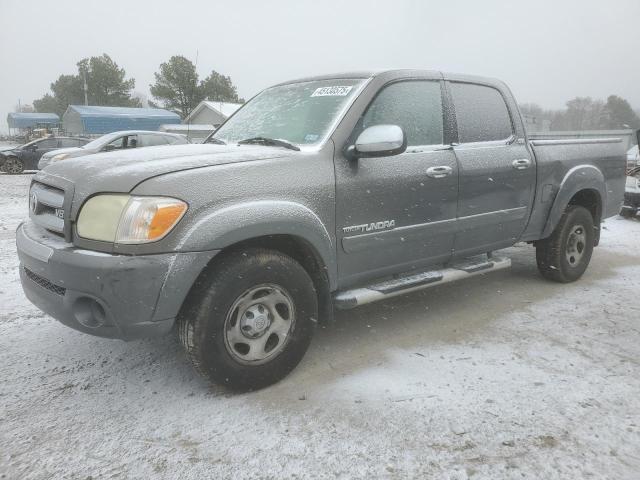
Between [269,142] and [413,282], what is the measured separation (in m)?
1.35

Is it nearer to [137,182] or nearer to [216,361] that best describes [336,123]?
[137,182]

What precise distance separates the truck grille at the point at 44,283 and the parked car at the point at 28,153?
1740cm

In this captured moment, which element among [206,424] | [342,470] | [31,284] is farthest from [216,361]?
[31,284]

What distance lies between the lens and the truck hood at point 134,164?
2520 mm

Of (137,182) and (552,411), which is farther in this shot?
(552,411)

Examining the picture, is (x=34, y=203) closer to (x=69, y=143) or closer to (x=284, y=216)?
(x=284, y=216)

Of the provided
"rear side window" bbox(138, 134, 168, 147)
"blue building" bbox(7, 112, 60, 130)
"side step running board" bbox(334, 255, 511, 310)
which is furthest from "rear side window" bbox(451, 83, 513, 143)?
"blue building" bbox(7, 112, 60, 130)

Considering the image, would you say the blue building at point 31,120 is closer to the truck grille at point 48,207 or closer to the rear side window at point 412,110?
the truck grille at point 48,207

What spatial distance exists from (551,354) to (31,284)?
3.18 metres

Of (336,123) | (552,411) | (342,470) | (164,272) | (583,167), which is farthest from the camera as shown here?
(583,167)

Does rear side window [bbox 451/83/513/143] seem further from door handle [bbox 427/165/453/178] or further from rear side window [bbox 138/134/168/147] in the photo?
rear side window [bbox 138/134/168/147]

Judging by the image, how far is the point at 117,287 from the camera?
239 cm

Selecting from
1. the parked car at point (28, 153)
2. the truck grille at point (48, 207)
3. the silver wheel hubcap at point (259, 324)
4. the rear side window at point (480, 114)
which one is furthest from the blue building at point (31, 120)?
the silver wheel hubcap at point (259, 324)

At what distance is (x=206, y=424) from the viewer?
→ 256 cm
